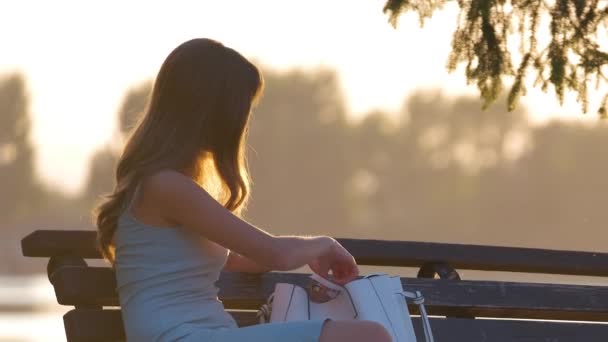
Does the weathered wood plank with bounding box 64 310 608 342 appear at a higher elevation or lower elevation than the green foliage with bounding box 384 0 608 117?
lower

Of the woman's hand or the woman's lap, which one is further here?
the woman's hand

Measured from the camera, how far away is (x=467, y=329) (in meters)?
6.29

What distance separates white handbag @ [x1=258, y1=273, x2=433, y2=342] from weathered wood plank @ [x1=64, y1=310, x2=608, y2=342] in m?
0.46

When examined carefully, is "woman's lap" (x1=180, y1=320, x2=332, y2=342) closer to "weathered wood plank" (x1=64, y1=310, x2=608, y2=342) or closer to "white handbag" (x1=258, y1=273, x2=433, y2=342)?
"white handbag" (x1=258, y1=273, x2=433, y2=342)

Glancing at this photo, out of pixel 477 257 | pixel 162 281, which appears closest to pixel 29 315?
pixel 477 257

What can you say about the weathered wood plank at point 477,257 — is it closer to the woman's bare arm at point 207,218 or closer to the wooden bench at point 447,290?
the wooden bench at point 447,290

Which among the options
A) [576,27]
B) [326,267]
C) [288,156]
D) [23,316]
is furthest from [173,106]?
[288,156]

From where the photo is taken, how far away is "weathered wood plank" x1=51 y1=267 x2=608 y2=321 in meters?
5.52

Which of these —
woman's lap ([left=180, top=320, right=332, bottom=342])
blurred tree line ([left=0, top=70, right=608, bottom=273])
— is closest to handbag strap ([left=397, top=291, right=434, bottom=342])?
woman's lap ([left=180, top=320, right=332, bottom=342])

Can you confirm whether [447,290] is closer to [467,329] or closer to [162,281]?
[467,329]

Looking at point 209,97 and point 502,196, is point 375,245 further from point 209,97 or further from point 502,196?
point 502,196

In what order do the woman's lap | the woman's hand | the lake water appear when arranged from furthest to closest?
the lake water, the woman's hand, the woman's lap

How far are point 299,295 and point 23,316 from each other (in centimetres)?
3044

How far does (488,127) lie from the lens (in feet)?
282
